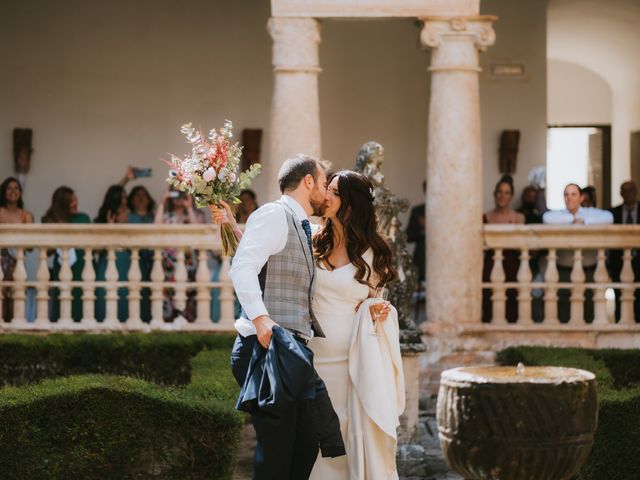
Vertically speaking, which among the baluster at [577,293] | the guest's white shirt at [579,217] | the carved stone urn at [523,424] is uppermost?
the guest's white shirt at [579,217]

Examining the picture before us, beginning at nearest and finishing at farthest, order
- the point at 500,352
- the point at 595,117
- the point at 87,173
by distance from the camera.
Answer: the point at 500,352 → the point at 87,173 → the point at 595,117

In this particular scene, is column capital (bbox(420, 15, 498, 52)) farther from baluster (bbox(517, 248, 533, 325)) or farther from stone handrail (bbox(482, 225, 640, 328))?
baluster (bbox(517, 248, 533, 325))

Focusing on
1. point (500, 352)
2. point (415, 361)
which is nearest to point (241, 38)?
A: point (500, 352)

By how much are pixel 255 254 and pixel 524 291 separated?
6435 millimetres

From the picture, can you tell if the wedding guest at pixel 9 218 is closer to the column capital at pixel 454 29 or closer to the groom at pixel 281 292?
the column capital at pixel 454 29

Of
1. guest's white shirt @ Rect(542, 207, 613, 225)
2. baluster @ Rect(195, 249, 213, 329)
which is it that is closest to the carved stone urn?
baluster @ Rect(195, 249, 213, 329)

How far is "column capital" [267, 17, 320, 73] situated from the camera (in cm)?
1245

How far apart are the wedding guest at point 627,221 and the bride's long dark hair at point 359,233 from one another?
631 centimetres

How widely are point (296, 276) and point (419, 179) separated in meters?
9.38

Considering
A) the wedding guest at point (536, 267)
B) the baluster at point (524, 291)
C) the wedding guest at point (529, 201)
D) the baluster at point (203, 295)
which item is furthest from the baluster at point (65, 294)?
the wedding guest at point (529, 201)

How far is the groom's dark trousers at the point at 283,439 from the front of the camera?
6789mm

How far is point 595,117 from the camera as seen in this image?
20.6m

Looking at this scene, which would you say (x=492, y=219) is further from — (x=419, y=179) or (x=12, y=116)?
(x=12, y=116)

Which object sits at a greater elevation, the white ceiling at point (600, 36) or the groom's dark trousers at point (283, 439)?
the white ceiling at point (600, 36)
